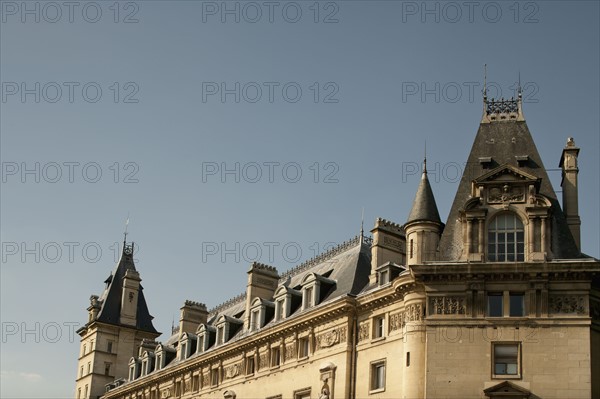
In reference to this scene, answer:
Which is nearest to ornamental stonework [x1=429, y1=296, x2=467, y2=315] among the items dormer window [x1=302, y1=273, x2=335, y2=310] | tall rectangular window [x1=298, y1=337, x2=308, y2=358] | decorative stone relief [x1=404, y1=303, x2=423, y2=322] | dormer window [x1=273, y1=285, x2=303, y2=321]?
decorative stone relief [x1=404, y1=303, x2=423, y2=322]

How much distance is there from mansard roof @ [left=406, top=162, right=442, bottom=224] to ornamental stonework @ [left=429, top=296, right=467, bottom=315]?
16.8ft

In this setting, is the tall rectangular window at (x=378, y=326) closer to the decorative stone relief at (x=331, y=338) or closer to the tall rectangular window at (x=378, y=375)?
the tall rectangular window at (x=378, y=375)

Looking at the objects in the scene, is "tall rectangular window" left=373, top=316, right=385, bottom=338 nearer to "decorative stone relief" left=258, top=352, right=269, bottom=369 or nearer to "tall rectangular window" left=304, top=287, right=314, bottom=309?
"tall rectangular window" left=304, top=287, right=314, bottom=309

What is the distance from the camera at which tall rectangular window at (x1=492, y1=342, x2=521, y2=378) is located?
155 ft

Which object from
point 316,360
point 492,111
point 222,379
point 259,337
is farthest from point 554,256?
point 222,379

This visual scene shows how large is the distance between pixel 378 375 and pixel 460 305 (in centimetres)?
751

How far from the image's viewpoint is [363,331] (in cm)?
5553

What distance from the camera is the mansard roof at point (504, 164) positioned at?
50.1m

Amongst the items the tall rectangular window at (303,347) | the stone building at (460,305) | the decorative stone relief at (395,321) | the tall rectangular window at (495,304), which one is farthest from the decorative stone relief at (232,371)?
the tall rectangular window at (495,304)

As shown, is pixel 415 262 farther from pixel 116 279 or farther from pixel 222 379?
pixel 116 279

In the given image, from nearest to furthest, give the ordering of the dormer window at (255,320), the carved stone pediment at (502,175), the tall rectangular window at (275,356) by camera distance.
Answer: the carved stone pediment at (502,175), the tall rectangular window at (275,356), the dormer window at (255,320)

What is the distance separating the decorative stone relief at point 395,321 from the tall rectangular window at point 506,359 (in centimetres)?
622

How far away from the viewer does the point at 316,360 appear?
191ft

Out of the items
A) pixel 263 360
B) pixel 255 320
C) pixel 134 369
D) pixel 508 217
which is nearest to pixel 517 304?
pixel 508 217
